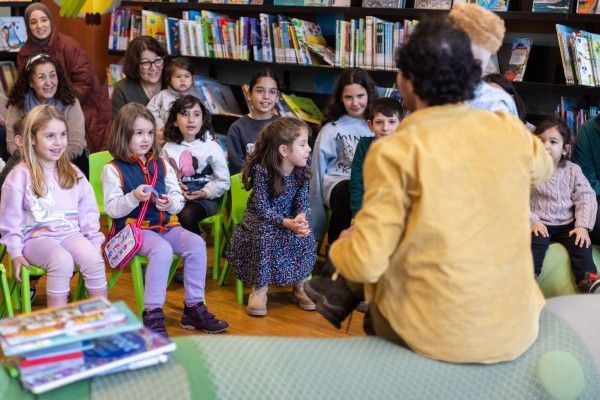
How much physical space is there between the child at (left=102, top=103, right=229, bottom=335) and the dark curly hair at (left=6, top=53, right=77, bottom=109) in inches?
40.4

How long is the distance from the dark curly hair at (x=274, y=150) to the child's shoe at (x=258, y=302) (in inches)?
16.8

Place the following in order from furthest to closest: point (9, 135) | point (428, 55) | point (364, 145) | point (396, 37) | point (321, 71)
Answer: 1. point (321, 71)
2. point (396, 37)
3. point (9, 135)
4. point (364, 145)
5. point (428, 55)

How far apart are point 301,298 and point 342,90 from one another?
109cm

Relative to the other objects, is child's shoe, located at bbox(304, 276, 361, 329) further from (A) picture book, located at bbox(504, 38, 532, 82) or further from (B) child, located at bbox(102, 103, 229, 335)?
(A) picture book, located at bbox(504, 38, 532, 82)

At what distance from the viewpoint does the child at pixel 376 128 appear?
12.0 ft

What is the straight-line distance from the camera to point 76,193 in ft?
10.6

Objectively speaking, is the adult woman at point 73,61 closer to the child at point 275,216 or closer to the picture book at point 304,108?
the picture book at point 304,108

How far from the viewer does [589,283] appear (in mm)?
3451

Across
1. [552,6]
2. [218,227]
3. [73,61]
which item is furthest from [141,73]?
[552,6]

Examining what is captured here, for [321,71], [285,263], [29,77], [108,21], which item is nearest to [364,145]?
[285,263]

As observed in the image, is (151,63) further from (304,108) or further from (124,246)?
(124,246)

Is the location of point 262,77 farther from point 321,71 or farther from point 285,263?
point 285,263

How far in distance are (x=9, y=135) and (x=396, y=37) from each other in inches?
84.8

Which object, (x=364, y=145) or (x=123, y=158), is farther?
(x=364, y=145)
